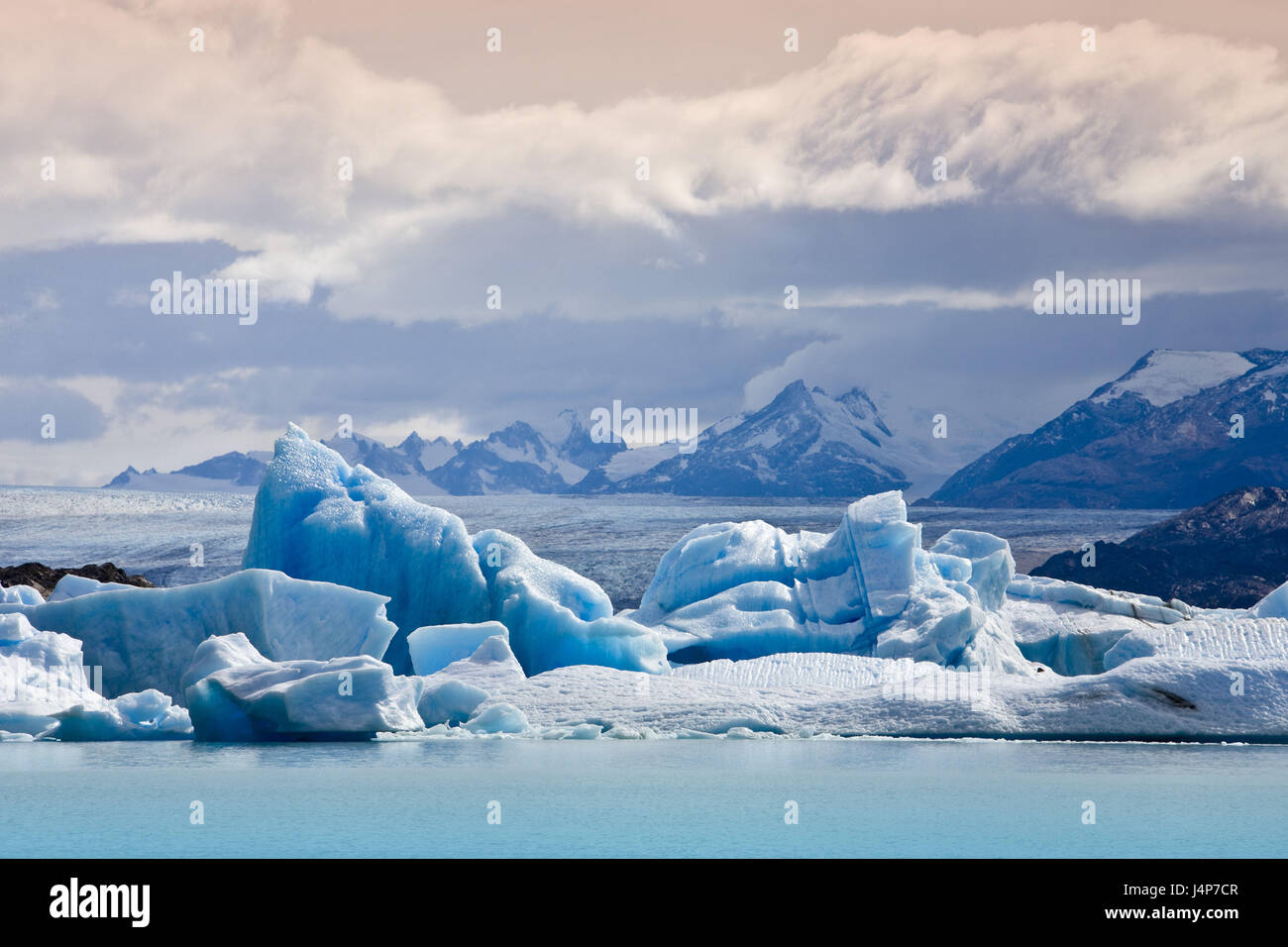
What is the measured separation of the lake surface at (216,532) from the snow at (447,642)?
69.9 ft

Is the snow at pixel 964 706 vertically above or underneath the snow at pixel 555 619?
underneath

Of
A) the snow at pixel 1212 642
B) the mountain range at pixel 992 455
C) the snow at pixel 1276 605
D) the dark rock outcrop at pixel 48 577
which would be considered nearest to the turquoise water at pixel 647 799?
the snow at pixel 1212 642

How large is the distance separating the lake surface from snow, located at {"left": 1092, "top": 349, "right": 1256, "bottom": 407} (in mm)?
68784

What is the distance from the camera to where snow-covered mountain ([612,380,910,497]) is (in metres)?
154

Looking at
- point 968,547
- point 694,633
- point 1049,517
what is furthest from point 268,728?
point 1049,517

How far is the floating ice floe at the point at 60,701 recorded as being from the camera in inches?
559

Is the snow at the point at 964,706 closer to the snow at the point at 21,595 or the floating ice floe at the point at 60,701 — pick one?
the floating ice floe at the point at 60,701

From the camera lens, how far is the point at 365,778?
10.8 metres

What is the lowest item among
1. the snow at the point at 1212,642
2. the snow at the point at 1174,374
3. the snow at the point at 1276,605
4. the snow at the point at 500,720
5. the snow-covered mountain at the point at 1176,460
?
the snow at the point at 500,720

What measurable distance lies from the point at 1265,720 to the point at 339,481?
12.2m

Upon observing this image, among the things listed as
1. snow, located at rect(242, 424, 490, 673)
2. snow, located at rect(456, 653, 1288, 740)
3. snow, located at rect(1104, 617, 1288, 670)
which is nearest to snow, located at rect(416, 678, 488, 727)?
snow, located at rect(456, 653, 1288, 740)

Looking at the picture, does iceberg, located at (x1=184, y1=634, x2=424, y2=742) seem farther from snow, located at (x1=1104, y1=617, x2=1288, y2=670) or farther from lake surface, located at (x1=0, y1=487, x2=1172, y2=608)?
lake surface, located at (x1=0, y1=487, x2=1172, y2=608)
